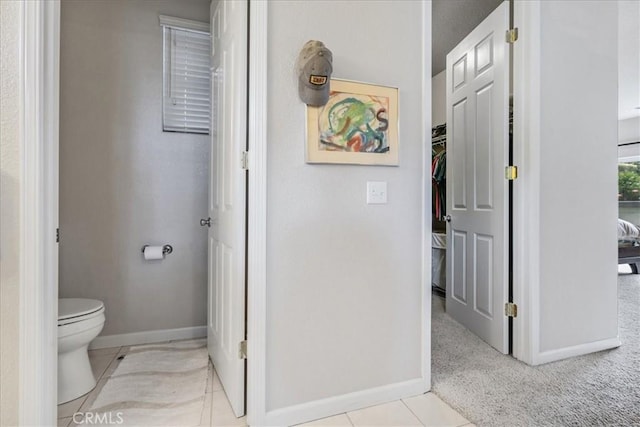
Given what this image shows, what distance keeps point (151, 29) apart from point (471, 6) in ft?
8.98

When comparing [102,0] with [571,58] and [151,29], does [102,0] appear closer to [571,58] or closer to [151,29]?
[151,29]

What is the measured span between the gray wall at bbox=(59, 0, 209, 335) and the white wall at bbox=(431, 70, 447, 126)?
10.6 feet

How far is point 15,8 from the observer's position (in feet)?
3.81

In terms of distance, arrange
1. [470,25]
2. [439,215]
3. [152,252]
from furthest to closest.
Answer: [439,215], [470,25], [152,252]

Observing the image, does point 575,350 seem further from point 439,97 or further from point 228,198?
point 439,97

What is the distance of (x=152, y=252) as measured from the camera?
7.32ft

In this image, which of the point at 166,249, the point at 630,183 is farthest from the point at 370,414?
the point at 630,183

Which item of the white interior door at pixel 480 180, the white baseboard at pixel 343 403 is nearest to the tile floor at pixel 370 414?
the white baseboard at pixel 343 403

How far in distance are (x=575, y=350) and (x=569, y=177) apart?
1124 millimetres

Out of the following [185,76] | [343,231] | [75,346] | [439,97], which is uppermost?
[439,97]

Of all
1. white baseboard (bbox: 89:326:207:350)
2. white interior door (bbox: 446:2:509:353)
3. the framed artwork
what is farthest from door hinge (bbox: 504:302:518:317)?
white baseboard (bbox: 89:326:207:350)

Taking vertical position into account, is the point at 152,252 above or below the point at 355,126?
below

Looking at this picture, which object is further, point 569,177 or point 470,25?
point 470,25

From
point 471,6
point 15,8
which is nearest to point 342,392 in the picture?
point 15,8
